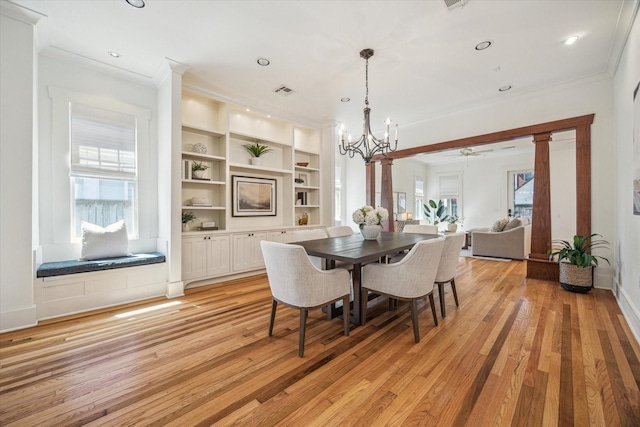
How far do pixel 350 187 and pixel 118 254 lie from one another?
5.51m

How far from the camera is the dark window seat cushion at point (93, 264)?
275cm

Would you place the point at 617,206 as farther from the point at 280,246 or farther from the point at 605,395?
the point at 280,246

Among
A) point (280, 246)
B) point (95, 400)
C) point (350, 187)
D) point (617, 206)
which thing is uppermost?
point (350, 187)

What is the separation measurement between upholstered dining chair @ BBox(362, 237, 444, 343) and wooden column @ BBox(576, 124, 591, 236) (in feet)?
10.2

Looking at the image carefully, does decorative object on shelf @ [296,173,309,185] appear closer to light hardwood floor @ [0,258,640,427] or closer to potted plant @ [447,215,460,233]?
light hardwood floor @ [0,258,640,427]

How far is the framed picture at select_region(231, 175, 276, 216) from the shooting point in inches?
177

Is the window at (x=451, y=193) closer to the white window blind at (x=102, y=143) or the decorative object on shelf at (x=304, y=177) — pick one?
the decorative object on shelf at (x=304, y=177)

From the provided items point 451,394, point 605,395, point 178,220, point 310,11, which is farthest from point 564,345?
point 178,220

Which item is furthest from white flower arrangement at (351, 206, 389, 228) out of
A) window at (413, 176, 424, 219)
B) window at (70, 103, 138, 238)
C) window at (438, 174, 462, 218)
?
window at (438, 174, 462, 218)

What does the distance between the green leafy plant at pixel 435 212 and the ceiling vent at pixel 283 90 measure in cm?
683

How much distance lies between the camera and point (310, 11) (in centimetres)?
249

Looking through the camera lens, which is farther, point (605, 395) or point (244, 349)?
point (244, 349)

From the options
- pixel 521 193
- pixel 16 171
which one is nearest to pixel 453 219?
pixel 521 193

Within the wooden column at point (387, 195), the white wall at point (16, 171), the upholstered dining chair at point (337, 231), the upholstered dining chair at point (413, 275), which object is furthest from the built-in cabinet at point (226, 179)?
the upholstered dining chair at point (413, 275)
